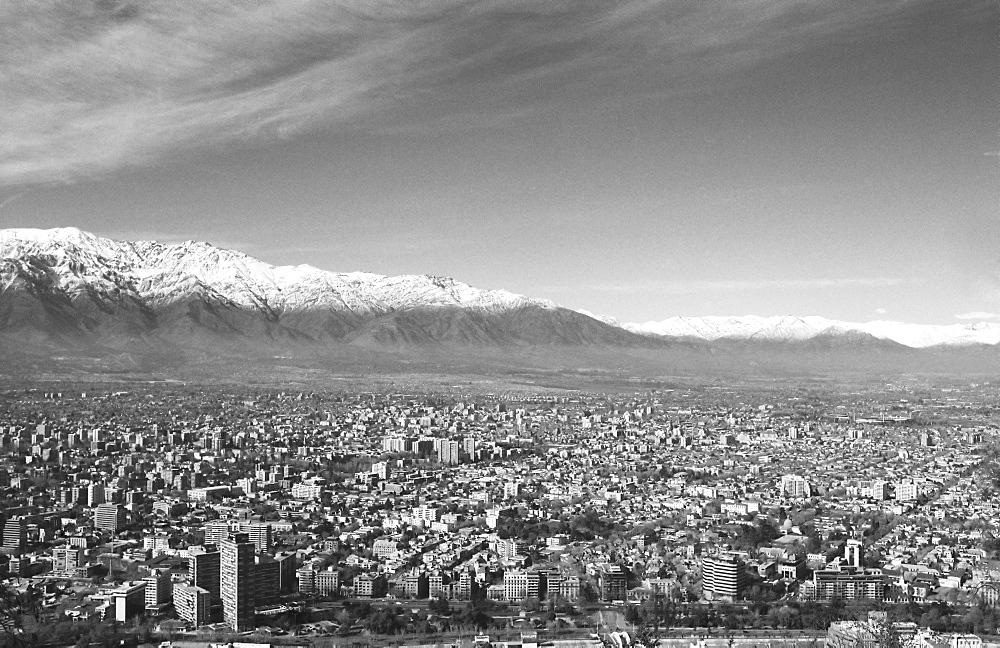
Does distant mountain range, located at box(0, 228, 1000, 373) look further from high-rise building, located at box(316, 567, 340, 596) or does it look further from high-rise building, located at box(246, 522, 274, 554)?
high-rise building, located at box(316, 567, 340, 596)

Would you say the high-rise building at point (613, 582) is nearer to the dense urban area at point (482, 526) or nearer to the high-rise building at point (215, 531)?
the dense urban area at point (482, 526)

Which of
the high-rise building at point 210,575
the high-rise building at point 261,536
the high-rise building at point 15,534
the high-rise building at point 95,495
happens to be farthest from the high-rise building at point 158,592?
the high-rise building at point 95,495

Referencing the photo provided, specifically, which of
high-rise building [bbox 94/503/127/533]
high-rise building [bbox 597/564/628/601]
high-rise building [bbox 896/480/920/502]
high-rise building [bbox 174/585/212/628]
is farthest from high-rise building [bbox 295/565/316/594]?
high-rise building [bbox 896/480/920/502]

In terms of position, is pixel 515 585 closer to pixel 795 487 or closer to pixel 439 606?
pixel 439 606

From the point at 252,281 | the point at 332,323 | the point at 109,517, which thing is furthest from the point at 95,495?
the point at 252,281

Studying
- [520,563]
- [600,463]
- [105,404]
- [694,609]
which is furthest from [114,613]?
[105,404]

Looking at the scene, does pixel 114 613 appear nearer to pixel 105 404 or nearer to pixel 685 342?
pixel 105 404
